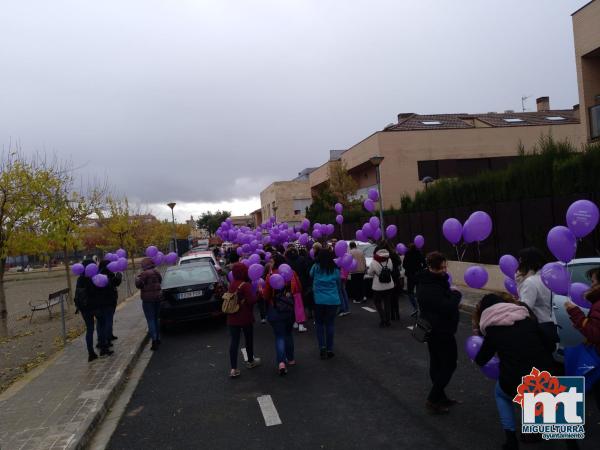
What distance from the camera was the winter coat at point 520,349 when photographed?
3393 mm

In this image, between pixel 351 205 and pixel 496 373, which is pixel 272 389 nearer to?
pixel 496 373

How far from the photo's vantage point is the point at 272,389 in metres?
5.95

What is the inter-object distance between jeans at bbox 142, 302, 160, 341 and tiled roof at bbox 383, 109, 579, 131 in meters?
22.3

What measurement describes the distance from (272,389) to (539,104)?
46.1 meters

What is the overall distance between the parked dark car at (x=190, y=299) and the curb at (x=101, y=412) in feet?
5.59

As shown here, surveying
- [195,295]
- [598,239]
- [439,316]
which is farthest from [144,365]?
[598,239]

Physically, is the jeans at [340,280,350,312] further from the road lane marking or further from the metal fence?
the road lane marking

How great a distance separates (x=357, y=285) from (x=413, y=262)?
3510mm

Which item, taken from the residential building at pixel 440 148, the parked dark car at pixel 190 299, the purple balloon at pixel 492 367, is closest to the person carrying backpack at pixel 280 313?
the purple balloon at pixel 492 367

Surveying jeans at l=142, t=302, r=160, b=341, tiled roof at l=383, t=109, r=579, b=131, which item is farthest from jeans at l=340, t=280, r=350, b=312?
tiled roof at l=383, t=109, r=579, b=131

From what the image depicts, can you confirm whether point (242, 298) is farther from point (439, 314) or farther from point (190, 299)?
point (190, 299)

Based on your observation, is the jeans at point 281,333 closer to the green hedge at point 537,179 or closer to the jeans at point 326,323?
the jeans at point 326,323

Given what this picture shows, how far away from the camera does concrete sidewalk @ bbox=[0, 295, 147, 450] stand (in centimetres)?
475

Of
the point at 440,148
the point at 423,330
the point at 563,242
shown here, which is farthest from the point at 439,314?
the point at 440,148
